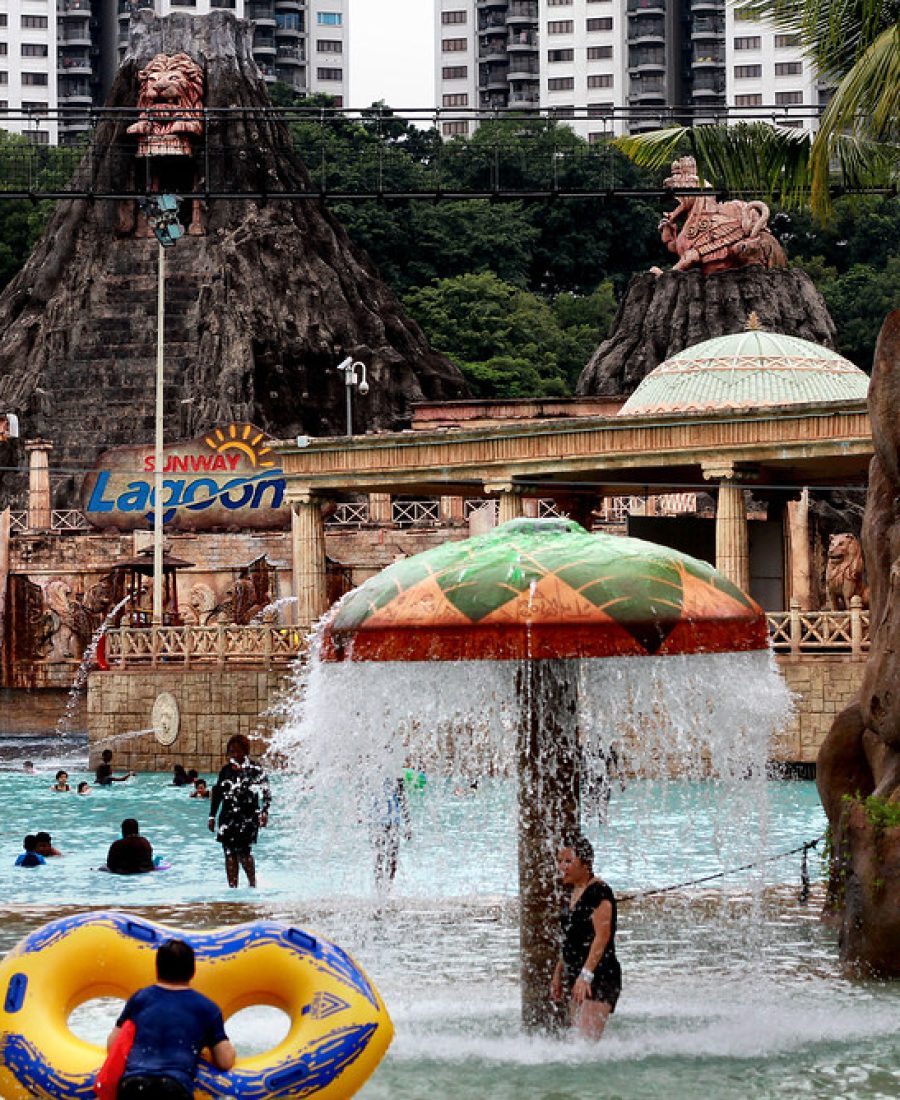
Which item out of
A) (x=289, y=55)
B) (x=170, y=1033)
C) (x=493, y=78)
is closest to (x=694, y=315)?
(x=170, y=1033)

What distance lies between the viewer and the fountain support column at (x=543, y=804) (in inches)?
495

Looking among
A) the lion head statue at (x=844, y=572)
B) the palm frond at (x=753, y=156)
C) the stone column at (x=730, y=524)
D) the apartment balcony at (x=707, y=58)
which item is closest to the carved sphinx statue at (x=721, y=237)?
the stone column at (x=730, y=524)

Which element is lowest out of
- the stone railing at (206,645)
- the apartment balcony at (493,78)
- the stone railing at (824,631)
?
the stone railing at (206,645)

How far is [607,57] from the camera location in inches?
4906

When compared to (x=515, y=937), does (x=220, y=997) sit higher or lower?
higher

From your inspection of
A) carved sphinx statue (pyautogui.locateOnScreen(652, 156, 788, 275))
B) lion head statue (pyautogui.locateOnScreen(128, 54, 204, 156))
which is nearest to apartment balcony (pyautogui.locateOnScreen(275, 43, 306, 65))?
lion head statue (pyautogui.locateOnScreen(128, 54, 204, 156))

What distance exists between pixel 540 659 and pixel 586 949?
1593mm

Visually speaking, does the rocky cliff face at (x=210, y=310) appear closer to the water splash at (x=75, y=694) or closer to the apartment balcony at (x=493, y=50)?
the water splash at (x=75, y=694)

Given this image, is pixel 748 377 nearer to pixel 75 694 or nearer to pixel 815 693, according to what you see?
pixel 815 693

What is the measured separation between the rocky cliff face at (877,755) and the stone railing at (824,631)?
601 inches

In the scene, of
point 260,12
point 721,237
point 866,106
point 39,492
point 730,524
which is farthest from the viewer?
point 260,12

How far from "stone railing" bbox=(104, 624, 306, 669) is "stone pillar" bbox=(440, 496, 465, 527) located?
14.4 meters

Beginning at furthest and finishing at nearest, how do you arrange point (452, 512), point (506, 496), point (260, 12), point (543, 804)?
1. point (260, 12)
2. point (452, 512)
3. point (506, 496)
4. point (543, 804)

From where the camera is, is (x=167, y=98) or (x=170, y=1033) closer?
(x=170, y=1033)
